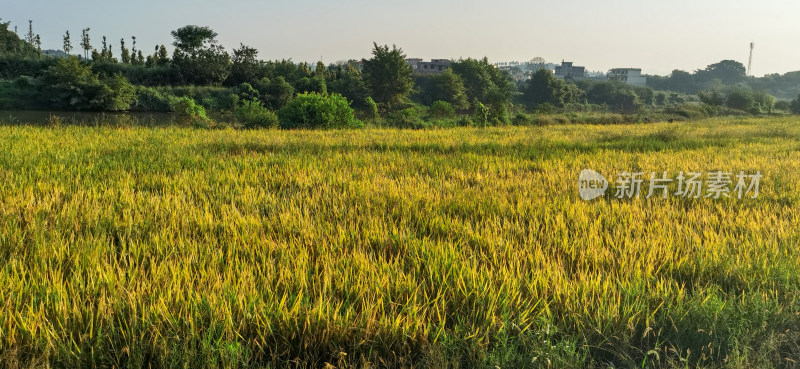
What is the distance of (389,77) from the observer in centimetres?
3412

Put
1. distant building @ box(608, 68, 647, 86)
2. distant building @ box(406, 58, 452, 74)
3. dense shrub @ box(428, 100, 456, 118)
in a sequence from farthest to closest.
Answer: distant building @ box(608, 68, 647, 86) → distant building @ box(406, 58, 452, 74) → dense shrub @ box(428, 100, 456, 118)

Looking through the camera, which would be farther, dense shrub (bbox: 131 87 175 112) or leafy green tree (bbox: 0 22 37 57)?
leafy green tree (bbox: 0 22 37 57)

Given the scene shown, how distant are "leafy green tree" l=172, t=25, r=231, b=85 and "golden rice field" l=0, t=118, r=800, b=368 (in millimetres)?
36675

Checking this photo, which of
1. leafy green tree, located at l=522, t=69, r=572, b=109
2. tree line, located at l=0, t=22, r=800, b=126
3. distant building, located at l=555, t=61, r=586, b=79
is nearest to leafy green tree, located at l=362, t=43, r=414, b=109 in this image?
tree line, located at l=0, t=22, r=800, b=126

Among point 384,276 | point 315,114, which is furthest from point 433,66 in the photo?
point 384,276

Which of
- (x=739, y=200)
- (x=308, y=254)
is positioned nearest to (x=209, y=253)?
(x=308, y=254)

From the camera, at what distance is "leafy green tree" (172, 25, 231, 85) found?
3669 centimetres

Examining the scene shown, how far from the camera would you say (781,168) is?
199 inches

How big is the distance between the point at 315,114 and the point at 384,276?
42.6ft

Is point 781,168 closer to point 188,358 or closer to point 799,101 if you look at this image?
point 188,358

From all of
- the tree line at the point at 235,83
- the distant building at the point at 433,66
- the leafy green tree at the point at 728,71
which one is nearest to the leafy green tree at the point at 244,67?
the tree line at the point at 235,83

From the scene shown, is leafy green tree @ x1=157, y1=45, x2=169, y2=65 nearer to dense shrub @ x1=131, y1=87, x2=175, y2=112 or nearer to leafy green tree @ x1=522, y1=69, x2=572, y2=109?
dense shrub @ x1=131, y1=87, x2=175, y2=112

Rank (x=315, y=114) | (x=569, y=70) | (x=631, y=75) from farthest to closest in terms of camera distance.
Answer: (x=569, y=70)
(x=631, y=75)
(x=315, y=114)

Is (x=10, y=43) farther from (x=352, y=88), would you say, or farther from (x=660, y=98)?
(x=660, y=98)
